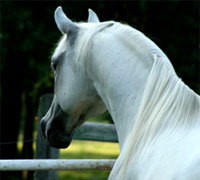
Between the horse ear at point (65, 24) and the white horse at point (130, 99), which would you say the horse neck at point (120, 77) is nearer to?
the white horse at point (130, 99)

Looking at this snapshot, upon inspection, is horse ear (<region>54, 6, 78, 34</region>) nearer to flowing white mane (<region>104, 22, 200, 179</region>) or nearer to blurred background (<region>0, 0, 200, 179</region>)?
flowing white mane (<region>104, 22, 200, 179</region>)

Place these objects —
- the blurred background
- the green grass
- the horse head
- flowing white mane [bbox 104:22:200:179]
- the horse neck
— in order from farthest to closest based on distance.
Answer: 1. the green grass
2. the blurred background
3. the horse head
4. the horse neck
5. flowing white mane [bbox 104:22:200:179]

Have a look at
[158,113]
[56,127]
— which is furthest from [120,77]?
[56,127]

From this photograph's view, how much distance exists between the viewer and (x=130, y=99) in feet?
7.39

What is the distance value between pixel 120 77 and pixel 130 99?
0.44 feet

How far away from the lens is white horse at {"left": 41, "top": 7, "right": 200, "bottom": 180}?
1.92 metres

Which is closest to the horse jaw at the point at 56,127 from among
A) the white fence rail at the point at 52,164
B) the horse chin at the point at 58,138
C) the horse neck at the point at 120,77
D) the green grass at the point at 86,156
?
the horse chin at the point at 58,138

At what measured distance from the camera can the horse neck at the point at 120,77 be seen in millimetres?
2230

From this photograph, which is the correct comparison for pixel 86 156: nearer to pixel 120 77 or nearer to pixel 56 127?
pixel 56 127

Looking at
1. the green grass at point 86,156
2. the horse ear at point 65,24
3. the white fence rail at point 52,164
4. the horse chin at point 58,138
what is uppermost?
the horse ear at point 65,24

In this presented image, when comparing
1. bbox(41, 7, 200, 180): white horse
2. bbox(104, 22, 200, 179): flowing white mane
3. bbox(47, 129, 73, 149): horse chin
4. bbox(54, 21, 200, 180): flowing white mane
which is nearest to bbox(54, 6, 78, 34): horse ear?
bbox(41, 7, 200, 180): white horse

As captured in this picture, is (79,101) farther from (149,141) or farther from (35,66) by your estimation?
(35,66)

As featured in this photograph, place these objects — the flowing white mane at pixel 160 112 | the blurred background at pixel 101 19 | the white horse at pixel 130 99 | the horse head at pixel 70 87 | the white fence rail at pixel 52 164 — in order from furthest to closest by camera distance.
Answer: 1. the blurred background at pixel 101 19
2. the white fence rail at pixel 52 164
3. the horse head at pixel 70 87
4. the flowing white mane at pixel 160 112
5. the white horse at pixel 130 99

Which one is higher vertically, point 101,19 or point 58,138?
point 58,138
